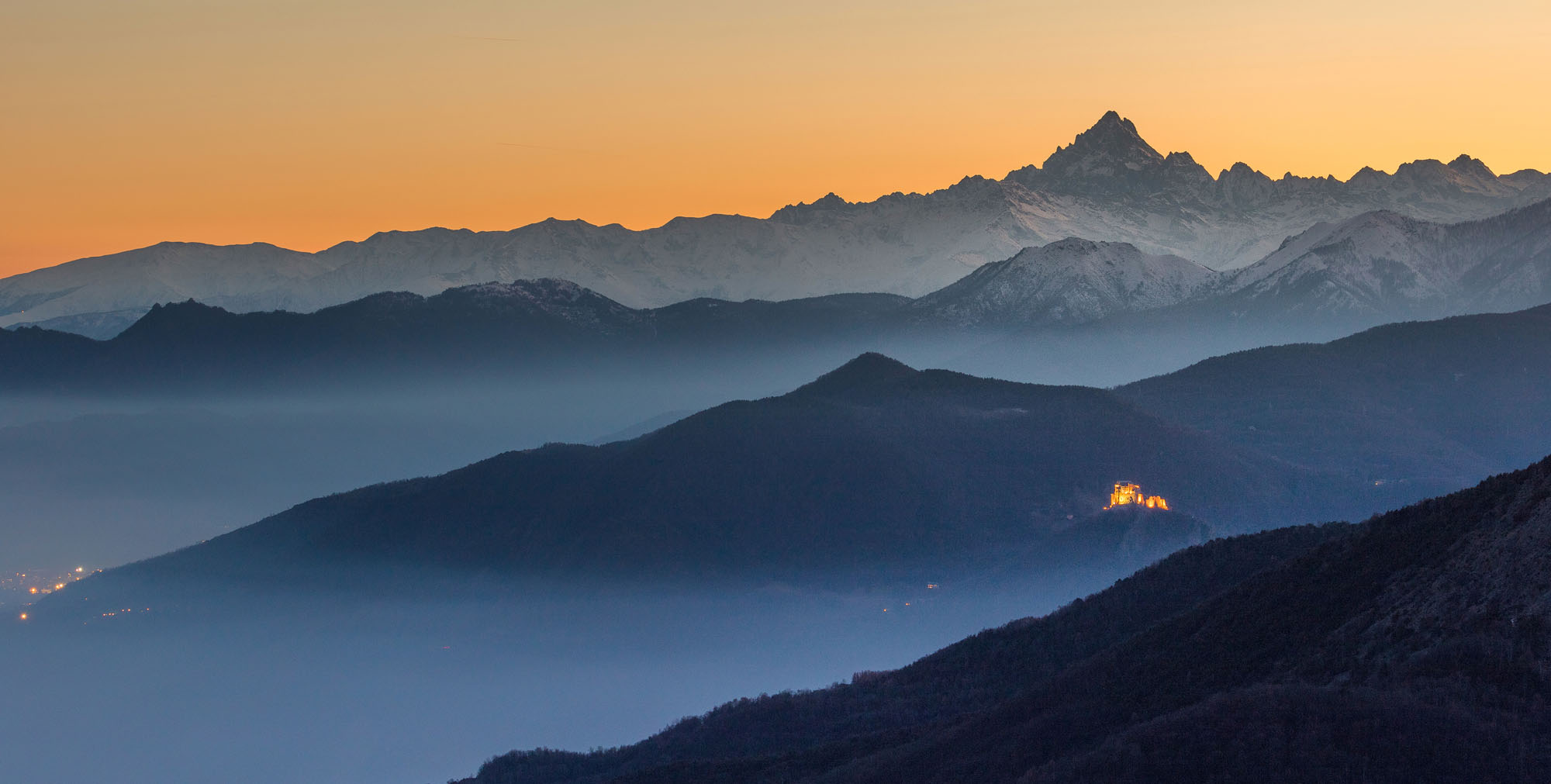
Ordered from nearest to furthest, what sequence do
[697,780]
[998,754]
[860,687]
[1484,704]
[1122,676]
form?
[1484,704], [998,754], [1122,676], [697,780], [860,687]

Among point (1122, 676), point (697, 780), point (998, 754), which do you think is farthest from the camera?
point (697, 780)

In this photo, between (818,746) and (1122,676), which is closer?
(1122,676)

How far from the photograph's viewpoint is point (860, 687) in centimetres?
13200

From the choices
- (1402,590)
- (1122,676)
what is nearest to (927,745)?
(1122,676)

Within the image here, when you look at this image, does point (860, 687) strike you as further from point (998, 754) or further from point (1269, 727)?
point (1269, 727)

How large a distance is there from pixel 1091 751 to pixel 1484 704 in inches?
614

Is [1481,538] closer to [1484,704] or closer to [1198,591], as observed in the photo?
[1484,704]

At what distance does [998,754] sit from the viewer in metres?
80.9

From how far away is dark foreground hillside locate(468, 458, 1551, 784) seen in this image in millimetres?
59469

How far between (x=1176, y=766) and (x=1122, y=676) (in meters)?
26.0

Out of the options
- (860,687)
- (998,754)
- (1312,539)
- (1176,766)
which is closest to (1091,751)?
(1176,766)

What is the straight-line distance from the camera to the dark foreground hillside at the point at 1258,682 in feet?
195

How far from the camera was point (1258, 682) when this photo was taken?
237ft

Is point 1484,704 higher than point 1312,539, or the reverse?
point 1312,539
